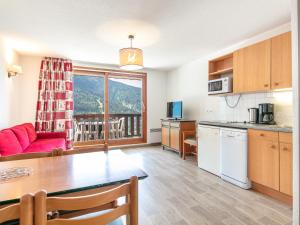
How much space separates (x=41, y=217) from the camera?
651 mm

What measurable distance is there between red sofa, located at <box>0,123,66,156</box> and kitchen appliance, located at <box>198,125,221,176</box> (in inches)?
102

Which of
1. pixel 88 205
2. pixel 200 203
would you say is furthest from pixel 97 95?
pixel 88 205

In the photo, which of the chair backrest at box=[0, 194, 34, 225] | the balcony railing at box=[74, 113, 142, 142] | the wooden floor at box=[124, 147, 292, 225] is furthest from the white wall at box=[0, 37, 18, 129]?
the chair backrest at box=[0, 194, 34, 225]

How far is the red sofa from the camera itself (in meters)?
2.36

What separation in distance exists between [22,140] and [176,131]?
10.4 feet

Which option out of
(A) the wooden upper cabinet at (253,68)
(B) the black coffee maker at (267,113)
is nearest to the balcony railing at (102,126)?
(A) the wooden upper cabinet at (253,68)

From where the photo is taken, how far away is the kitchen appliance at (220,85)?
3.24 metres

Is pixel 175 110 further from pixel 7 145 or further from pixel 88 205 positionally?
pixel 88 205

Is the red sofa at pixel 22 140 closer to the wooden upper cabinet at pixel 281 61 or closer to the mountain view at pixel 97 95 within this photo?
the mountain view at pixel 97 95

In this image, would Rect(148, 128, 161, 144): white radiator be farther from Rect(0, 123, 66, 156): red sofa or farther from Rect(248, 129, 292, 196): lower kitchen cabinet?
Rect(248, 129, 292, 196): lower kitchen cabinet

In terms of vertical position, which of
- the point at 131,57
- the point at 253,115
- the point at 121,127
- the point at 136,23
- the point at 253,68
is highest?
the point at 136,23

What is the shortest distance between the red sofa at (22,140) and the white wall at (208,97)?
10.4 feet

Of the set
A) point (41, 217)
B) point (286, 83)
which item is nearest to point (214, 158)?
point (286, 83)

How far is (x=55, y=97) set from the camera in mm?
4359
